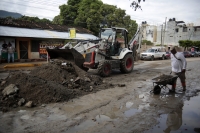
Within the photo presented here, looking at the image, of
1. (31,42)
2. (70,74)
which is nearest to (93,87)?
(70,74)

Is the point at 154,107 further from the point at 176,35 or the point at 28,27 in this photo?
the point at 176,35

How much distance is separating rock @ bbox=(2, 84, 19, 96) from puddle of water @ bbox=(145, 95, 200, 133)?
4446mm

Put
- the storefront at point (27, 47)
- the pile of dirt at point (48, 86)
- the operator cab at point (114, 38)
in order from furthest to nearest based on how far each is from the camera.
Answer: the storefront at point (27, 47) → the operator cab at point (114, 38) → the pile of dirt at point (48, 86)

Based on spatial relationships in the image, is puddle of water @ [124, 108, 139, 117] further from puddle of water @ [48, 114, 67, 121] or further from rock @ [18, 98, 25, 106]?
rock @ [18, 98, 25, 106]

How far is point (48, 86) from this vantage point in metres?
6.45

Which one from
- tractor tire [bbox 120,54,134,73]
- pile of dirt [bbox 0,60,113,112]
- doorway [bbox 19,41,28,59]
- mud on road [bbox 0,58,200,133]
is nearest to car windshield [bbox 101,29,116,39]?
tractor tire [bbox 120,54,134,73]

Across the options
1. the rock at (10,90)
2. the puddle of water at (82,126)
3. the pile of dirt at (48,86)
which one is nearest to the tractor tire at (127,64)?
the pile of dirt at (48,86)

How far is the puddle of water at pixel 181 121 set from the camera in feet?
14.6

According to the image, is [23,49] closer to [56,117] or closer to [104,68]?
[104,68]

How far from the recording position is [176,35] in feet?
162

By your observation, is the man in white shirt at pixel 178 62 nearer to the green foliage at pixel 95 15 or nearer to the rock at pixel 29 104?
the rock at pixel 29 104

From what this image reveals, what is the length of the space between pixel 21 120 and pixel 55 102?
57.7 inches

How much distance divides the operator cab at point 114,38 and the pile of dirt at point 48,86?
11.0 ft

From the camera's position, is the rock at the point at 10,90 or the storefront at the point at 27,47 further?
the storefront at the point at 27,47
